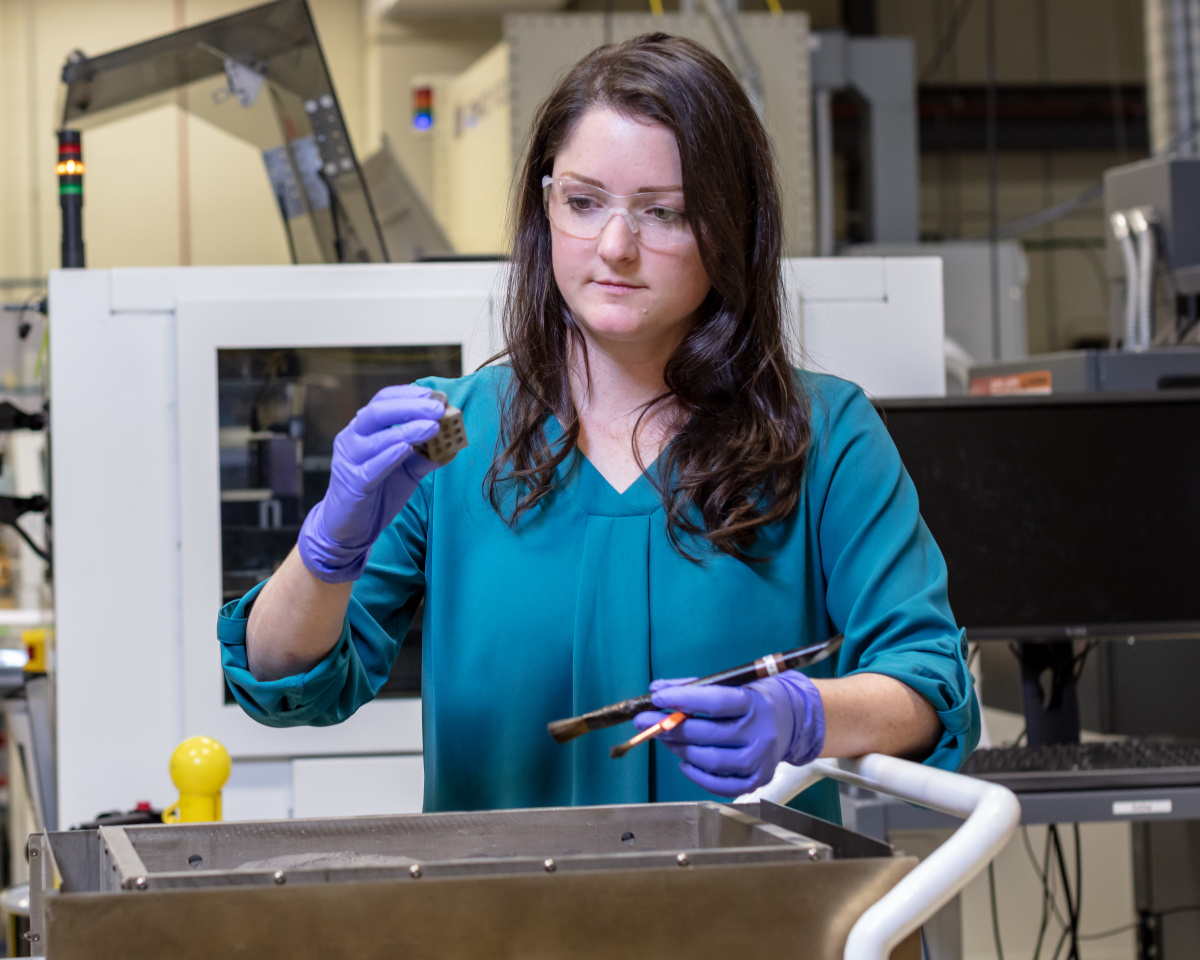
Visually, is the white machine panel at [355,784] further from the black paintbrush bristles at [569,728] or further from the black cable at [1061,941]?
the black cable at [1061,941]

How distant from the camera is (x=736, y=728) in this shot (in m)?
0.72

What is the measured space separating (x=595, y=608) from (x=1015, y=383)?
1.49 metres

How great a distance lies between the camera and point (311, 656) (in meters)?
0.88

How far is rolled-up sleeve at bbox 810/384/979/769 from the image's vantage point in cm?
86

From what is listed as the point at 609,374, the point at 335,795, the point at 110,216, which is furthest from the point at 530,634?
the point at 110,216

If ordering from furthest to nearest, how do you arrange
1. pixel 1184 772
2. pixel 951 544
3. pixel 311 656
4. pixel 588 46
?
pixel 588 46 → pixel 951 544 → pixel 1184 772 → pixel 311 656

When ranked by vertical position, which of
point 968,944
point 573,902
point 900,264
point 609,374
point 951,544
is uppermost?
point 900,264

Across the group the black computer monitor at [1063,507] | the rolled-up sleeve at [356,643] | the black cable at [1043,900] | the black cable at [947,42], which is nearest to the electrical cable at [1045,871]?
the black cable at [1043,900]

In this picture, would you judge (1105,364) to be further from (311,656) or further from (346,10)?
(346,10)

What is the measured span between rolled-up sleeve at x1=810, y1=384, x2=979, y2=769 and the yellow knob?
24.9 inches

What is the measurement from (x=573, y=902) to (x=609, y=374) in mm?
554

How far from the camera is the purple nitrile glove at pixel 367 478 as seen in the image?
2.60 feet

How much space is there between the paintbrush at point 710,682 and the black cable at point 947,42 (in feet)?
24.8

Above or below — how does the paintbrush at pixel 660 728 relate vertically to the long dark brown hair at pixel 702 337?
below
